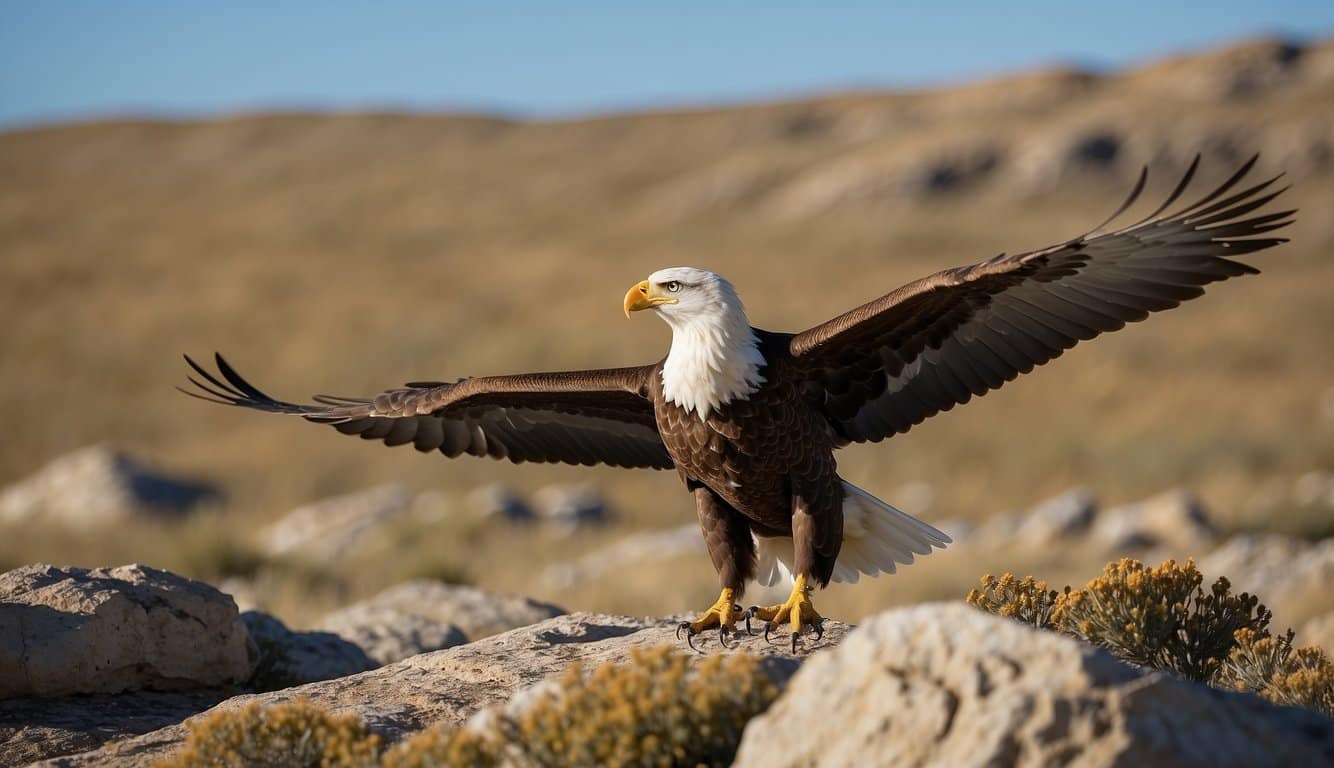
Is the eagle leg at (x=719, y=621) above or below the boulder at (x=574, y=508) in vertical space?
below

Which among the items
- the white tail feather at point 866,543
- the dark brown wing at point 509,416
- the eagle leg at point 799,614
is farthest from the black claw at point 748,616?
the dark brown wing at point 509,416

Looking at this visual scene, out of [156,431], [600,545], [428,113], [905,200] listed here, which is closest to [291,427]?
[156,431]

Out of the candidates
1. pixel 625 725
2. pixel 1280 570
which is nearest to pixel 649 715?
pixel 625 725

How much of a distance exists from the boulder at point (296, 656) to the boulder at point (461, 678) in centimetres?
137

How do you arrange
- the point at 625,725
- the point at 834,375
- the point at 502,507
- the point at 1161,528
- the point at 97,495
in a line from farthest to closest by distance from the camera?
the point at 97,495, the point at 502,507, the point at 1161,528, the point at 834,375, the point at 625,725

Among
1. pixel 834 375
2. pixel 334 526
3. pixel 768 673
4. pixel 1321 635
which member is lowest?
pixel 1321 635

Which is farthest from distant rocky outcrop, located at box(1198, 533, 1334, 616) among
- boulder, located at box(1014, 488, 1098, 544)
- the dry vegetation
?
boulder, located at box(1014, 488, 1098, 544)

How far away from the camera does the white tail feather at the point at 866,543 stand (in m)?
6.46

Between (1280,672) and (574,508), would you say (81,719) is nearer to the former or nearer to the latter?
(1280,672)

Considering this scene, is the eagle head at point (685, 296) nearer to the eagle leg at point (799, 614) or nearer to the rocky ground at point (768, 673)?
the eagle leg at point (799, 614)

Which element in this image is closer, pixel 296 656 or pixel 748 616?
pixel 748 616

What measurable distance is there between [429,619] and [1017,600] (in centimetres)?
385

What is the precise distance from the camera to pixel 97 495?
17500mm

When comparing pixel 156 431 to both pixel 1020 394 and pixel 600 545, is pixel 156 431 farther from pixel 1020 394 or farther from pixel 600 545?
pixel 1020 394
